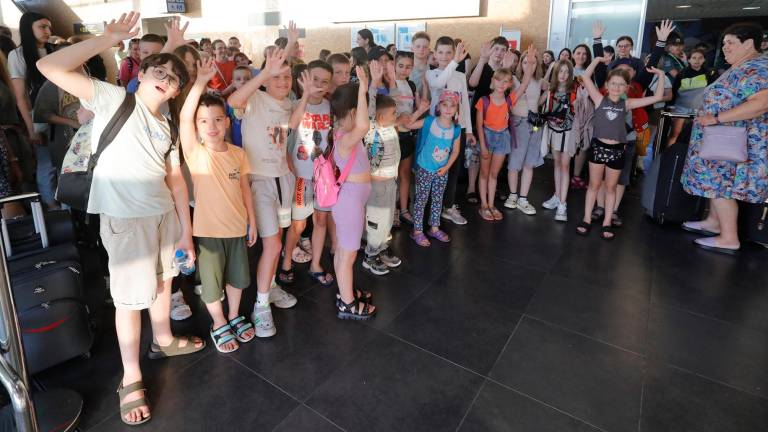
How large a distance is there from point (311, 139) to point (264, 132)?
37cm

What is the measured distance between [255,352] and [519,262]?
2.04m

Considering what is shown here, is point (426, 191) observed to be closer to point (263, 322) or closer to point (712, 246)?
point (263, 322)

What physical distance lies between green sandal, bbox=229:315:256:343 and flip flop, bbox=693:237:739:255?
140 inches

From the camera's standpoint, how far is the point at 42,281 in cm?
210

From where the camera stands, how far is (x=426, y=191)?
3.73 meters

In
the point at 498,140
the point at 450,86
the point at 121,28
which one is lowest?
the point at 498,140

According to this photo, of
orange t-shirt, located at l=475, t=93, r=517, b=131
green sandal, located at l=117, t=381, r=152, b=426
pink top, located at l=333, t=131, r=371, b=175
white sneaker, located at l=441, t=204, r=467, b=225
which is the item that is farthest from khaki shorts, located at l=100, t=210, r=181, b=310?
orange t-shirt, located at l=475, t=93, r=517, b=131

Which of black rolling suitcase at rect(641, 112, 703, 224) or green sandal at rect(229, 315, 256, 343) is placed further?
black rolling suitcase at rect(641, 112, 703, 224)

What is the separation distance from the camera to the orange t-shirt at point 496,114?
4105mm

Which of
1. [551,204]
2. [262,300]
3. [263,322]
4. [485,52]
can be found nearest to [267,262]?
[262,300]

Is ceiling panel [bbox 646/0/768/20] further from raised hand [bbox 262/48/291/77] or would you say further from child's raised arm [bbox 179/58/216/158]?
child's raised arm [bbox 179/58/216/158]

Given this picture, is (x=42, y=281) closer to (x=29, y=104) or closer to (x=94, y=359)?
(x=94, y=359)

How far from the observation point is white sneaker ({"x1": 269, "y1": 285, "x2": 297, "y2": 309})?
2.78m

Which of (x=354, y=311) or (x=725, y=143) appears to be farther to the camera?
(x=725, y=143)
